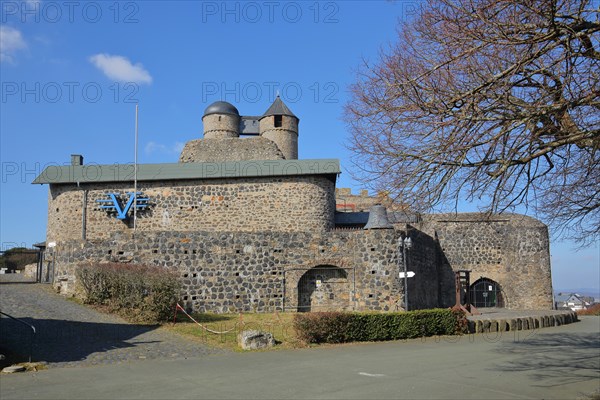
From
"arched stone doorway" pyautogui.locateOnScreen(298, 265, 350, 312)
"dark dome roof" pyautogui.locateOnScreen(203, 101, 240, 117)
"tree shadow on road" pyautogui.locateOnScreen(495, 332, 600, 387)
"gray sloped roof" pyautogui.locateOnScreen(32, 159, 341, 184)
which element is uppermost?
"dark dome roof" pyautogui.locateOnScreen(203, 101, 240, 117)

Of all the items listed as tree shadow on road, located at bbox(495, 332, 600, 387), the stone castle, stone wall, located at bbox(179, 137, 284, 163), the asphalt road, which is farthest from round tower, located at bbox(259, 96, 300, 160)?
the asphalt road

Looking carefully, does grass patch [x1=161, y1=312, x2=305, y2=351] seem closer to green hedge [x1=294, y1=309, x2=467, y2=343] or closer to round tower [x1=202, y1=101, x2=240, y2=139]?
green hedge [x1=294, y1=309, x2=467, y2=343]

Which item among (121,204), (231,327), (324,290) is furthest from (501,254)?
(121,204)

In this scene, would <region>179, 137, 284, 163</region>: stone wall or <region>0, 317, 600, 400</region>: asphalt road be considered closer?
<region>0, 317, 600, 400</region>: asphalt road

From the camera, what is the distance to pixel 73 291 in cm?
2012

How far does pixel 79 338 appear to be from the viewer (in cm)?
1423

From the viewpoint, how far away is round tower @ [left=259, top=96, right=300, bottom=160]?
43000mm

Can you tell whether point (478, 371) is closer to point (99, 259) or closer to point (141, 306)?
point (141, 306)

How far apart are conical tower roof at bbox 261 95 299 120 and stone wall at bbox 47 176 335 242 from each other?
16408mm

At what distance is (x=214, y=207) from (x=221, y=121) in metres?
16.5

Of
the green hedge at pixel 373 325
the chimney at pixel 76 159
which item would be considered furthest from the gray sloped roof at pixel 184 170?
the green hedge at pixel 373 325

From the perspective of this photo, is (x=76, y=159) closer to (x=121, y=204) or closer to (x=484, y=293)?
(x=121, y=204)

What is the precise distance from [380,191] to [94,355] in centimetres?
785

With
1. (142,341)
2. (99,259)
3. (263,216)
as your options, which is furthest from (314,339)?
(263,216)
